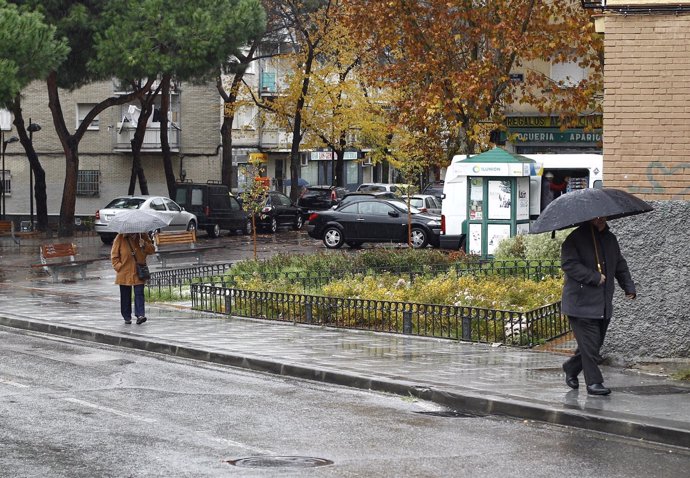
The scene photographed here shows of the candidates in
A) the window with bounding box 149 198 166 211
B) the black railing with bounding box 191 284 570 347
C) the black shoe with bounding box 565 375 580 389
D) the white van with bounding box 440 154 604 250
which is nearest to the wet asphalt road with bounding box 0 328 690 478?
the black shoe with bounding box 565 375 580 389

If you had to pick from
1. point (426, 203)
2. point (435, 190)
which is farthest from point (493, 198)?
point (435, 190)

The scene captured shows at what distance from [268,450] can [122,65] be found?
3302 centimetres

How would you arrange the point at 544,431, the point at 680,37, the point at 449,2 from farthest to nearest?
the point at 449,2
the point at 680,37
the point at 544,431

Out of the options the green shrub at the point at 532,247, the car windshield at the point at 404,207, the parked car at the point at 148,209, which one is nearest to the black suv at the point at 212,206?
the parked car at the point at 148,209

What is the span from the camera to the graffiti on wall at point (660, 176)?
13.3m

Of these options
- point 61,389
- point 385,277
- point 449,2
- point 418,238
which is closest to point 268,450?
point 61,389

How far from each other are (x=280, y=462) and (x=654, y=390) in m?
4.30

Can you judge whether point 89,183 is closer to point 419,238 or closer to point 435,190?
point 435,190

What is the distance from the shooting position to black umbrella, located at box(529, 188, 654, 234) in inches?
430

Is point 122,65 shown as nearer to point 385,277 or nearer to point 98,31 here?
point 98,31

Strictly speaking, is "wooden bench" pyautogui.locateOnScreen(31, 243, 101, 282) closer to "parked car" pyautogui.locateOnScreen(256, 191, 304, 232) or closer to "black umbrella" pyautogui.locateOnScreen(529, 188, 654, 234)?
"parked car" pyautogui.locateOnScreen(256, 191, 304, 232)

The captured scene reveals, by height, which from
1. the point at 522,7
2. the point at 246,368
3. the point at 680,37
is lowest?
the point at 246,368

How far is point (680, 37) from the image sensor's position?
529 inches

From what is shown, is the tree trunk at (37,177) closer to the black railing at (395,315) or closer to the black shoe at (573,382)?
the black railing at (395,315)
